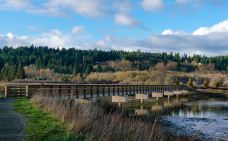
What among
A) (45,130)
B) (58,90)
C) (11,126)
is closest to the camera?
(45,130)

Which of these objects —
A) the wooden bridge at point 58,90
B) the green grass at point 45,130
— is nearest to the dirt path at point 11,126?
the green grass at point 45,130

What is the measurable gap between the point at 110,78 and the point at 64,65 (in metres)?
59.9

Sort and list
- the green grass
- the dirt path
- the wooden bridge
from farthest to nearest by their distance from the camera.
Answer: the wooden bridge, the dirt path, the green grass

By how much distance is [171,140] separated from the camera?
19484 millimetres

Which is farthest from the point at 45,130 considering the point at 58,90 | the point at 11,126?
the point at 58,90

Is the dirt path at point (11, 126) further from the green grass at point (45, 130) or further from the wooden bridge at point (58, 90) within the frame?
the wooden bridge at point (58, 90)

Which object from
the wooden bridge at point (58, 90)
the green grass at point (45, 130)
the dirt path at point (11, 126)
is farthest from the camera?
the wooden bridge at point (58, 90)

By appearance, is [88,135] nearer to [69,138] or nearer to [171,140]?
[69,138]

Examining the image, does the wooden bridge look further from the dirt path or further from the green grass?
the green grass

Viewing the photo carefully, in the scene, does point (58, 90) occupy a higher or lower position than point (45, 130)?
→ lower

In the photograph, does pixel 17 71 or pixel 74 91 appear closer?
pixel 74 91

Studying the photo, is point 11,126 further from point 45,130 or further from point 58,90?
point 58,90

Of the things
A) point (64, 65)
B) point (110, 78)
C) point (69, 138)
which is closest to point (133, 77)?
point (110, 78)

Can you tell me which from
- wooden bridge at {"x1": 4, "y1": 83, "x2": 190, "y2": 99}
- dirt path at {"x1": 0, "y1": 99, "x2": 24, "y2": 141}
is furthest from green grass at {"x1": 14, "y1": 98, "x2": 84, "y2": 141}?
wooden bridge at {"x1": 4, "y1": 83, "x2": 190, "y2": 99}
